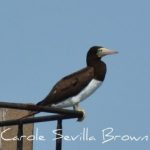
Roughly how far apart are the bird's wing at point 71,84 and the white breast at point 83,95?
56mm

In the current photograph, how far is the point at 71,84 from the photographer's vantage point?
12984 mm

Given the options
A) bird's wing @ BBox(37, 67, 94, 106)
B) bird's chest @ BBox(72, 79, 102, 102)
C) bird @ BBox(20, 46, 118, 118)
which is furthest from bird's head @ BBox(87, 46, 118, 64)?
bird's chest @ BBox(72, 79, 102, 102)

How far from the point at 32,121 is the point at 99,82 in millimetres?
4749

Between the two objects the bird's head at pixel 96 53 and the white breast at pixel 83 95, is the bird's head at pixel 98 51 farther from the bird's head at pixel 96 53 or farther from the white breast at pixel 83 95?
the white breast at pixel 83 95

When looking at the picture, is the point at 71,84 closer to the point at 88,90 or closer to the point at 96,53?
the point at 88,90

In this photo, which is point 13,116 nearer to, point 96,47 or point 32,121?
point 96,47

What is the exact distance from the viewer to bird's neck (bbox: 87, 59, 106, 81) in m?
13.0

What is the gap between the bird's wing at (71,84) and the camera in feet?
40.6

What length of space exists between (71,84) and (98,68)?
0.46 metres

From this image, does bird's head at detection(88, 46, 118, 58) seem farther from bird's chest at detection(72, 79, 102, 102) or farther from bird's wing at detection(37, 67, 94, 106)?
bird's chest at detection(72, 79, 102, 102)

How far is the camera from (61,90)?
493 inches

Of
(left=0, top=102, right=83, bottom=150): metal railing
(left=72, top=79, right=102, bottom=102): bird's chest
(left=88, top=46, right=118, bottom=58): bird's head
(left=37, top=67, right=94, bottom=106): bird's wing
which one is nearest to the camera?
(left=0, top=102, right=83, bottom=150): metal railing

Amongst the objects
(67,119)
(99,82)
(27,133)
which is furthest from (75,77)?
(27,133)

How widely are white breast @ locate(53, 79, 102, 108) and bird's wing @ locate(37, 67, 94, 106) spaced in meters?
0.06
